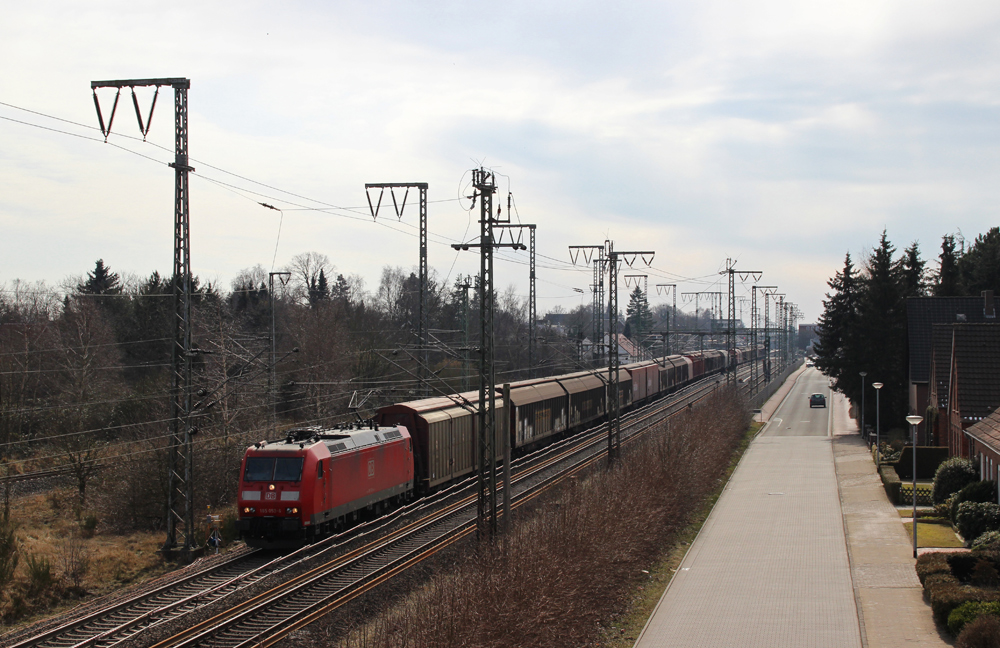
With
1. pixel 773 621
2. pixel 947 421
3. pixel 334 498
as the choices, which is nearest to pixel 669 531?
pixel 773 621

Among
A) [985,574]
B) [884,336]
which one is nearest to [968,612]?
[985,574]

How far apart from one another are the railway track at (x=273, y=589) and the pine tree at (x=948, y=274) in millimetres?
49177

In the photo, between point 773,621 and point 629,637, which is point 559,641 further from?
point 773,621

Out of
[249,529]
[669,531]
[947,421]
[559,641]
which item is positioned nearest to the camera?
[559,641]

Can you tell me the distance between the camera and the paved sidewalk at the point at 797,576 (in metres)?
15.7

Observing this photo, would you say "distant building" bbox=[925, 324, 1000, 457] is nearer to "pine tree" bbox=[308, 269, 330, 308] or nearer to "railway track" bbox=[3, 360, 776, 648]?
"railway track" bbox=[3, 360, 776, 648]

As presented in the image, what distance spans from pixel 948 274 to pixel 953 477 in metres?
40.1

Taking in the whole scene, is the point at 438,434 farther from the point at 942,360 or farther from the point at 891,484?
the point at 942,360

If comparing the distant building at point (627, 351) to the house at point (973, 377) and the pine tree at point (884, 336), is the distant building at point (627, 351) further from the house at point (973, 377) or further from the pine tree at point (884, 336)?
the house at point (973, 377)

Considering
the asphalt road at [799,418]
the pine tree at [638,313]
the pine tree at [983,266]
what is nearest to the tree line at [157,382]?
the asphalt road at [799,418]

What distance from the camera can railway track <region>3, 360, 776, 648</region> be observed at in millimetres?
14602

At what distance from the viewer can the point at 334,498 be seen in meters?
20.9

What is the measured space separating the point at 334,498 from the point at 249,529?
2.20 metres

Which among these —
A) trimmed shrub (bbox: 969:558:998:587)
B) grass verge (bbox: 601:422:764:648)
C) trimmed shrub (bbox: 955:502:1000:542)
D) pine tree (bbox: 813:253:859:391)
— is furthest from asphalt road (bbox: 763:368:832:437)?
trimmed shrub (bbox: 969:558:998:587)
